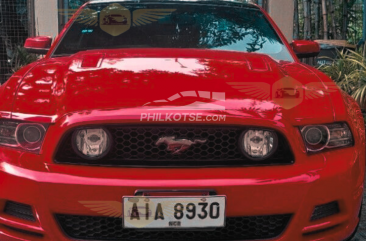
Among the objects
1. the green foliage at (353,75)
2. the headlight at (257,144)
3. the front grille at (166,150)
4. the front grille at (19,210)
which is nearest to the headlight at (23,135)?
the front grille at (166,150)

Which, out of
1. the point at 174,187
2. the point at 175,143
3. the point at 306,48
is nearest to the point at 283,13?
the point at 306,48

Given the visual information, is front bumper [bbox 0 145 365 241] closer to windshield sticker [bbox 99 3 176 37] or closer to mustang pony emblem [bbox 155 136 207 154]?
mustang pony emblem [bbox 155 136 207 154]

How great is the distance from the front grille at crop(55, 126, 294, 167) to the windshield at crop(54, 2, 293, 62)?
A: 116 centimetres

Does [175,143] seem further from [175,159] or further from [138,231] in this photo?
[138,231]

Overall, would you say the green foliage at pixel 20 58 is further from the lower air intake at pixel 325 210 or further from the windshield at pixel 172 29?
the lower air intake at pixel 325 210

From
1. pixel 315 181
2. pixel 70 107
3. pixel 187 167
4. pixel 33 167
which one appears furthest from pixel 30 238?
pixel 315 181

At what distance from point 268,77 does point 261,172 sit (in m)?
0.56

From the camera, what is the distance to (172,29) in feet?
10.9

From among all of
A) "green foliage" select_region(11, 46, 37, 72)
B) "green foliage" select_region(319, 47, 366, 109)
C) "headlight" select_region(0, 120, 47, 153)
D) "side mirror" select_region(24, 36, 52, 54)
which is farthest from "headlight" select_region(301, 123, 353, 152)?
"green foliage" select_region(11, 46, 37, 72)

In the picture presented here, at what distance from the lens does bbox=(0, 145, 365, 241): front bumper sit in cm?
Result: 186

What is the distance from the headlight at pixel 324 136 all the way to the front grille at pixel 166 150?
0.12 metres

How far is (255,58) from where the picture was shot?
267 centimetres

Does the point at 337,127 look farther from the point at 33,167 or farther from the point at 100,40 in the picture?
the point at 100,40

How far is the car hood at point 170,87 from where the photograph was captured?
6.51 ft
